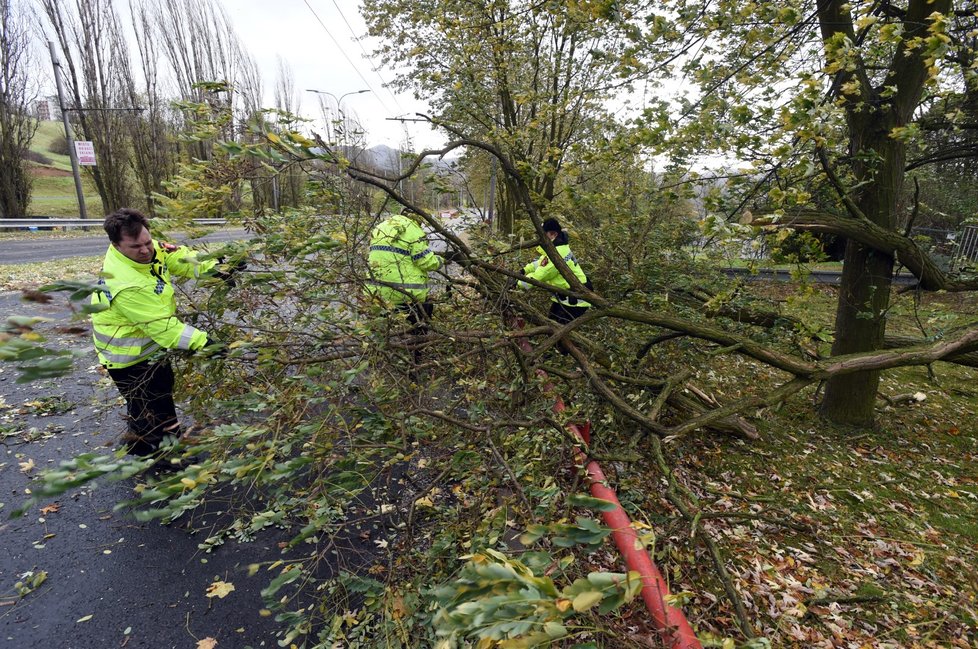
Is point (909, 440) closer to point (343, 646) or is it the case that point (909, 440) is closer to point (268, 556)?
point (343, 646)

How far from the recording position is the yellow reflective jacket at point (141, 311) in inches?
119

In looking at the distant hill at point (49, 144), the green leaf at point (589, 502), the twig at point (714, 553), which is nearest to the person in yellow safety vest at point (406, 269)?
the twig at point (714, 553)

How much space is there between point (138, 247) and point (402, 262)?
186cm

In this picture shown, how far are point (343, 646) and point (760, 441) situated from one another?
4.18m

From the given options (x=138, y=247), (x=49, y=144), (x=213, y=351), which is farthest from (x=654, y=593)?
(x=49, y=144)

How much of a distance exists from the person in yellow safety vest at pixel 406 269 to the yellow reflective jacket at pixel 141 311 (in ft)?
3.56

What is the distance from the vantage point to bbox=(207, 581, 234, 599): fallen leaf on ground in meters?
2.68

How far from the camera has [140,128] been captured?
75.8ft

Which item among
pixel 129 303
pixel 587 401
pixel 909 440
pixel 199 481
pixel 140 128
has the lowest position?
pixel 909 440

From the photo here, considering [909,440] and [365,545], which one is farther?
[909,440]

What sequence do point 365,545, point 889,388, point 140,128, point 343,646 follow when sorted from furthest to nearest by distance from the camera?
point 140,128
point 889,388
point 365,545
point 343,646

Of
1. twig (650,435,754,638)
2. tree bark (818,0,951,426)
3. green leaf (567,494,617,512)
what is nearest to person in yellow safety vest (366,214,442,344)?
twig (650,435,754,638)

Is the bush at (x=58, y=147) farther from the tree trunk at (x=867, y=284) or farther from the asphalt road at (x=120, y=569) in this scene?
the tree trunk at (x=867, y=284)

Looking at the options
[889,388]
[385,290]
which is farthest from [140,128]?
[889,388]
